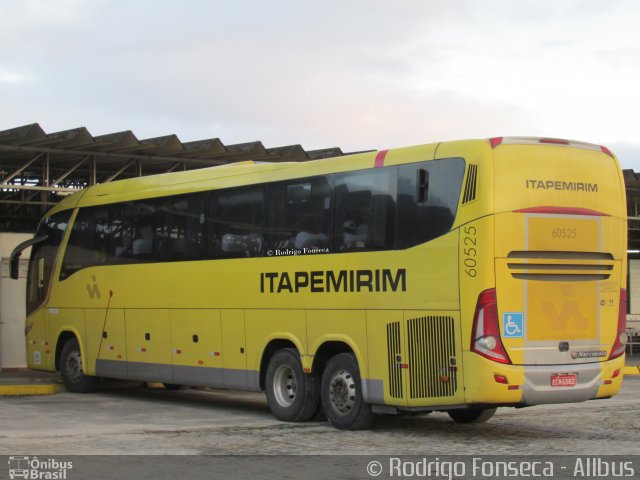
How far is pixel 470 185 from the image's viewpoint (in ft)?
40.6

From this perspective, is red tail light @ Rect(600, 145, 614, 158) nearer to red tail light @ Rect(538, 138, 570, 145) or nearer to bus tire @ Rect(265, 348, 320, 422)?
red tail light @ Rect(538, 138, 570, 145)

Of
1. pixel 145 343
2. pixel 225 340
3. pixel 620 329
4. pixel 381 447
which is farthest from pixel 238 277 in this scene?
pixel 620 329

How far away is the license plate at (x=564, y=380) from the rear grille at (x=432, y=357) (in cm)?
119

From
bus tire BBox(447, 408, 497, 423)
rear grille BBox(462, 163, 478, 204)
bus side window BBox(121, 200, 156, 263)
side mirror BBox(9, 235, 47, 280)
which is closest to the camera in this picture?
rear grille BBox(462, 163, 478, 204)

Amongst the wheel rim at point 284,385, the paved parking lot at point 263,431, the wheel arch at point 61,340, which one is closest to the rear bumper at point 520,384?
Result: the paved parking lot at point 263,431

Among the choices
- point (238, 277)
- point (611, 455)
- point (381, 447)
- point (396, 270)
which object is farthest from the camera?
point (238, 277)

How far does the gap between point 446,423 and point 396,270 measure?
294 centimetres

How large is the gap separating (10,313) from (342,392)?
1351 centimetres

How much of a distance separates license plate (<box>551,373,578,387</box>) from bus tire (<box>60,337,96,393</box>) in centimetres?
1018

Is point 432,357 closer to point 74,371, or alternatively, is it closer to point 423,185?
point 423,185

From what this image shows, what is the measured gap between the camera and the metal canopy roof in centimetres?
2336

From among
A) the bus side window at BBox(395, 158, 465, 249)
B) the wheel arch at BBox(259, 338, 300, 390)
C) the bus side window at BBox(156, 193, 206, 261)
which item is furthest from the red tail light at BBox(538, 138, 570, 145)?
the bus side window at BBox(156, 193, 206, 261)

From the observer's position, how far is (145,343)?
17.9 m

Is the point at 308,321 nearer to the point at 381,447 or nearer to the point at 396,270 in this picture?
the point at 396,270
